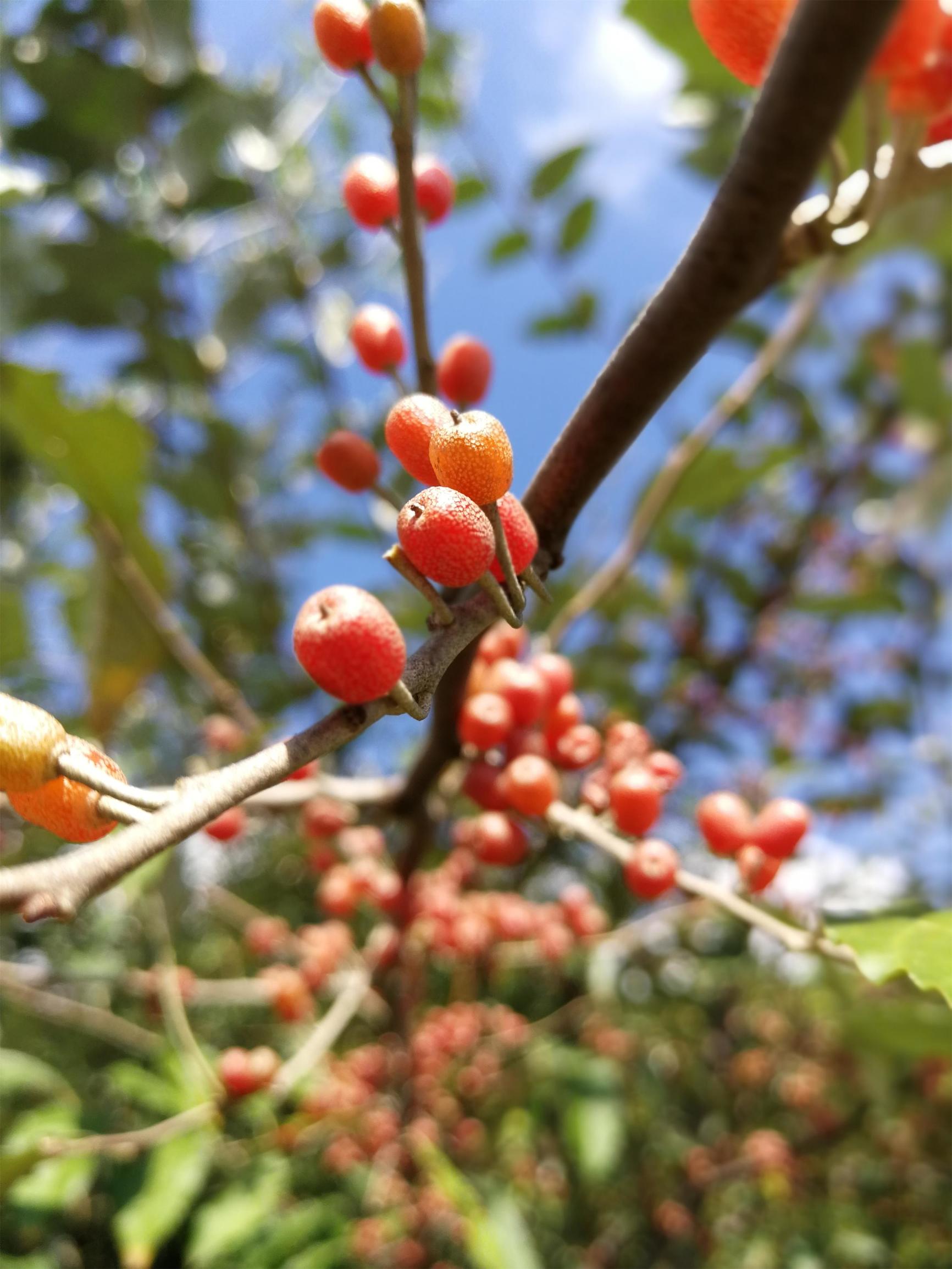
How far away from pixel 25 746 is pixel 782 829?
907 millimetres

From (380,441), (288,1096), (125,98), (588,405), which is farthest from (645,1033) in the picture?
(125,98)

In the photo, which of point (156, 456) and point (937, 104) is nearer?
point (937, 104)

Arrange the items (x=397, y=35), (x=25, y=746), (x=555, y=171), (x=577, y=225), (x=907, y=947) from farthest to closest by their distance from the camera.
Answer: (x=577, y=225) < (x=555, y=171) < (x=907, y=947) < (x=397, y=35) < (x=25, y=746)

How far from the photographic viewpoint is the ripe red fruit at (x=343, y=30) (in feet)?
2.91

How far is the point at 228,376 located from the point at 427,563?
2.96m

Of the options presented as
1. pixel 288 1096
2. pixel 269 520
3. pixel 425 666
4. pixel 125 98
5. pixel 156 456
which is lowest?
pixel 288 1096

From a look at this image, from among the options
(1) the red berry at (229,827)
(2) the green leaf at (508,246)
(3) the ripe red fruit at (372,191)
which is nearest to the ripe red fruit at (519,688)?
(1) the red berry at (229,827)

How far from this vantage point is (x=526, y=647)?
1.64 metres

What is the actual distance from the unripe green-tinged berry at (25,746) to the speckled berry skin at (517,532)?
326 millimetres

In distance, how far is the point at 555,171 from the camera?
2.53 m

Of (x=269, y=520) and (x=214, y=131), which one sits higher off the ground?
(x=214, y=131)

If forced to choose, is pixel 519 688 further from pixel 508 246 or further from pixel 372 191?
pixel 508 246

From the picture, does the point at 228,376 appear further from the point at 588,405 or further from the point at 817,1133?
the point at 817,1133

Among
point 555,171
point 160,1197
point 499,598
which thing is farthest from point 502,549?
point 555,171
